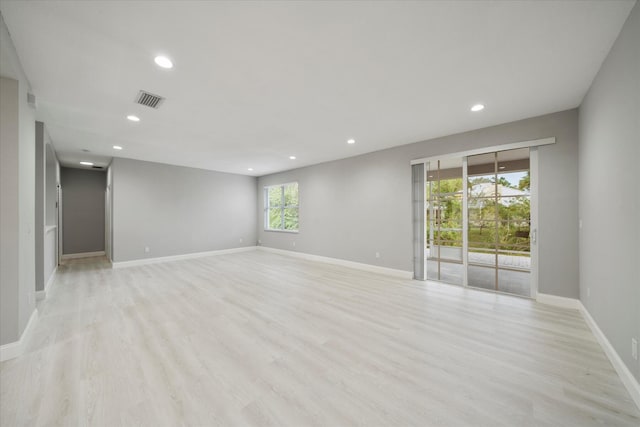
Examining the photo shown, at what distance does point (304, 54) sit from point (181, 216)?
6.27 meters

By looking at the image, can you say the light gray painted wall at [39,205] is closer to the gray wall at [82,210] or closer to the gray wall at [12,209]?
the gray wall at [12,209]

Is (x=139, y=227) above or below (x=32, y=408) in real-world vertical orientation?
above

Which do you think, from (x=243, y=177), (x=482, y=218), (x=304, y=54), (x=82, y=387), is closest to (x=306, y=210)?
(x=243, y=177)

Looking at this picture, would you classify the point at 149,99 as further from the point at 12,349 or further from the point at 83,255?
the point at 83,255

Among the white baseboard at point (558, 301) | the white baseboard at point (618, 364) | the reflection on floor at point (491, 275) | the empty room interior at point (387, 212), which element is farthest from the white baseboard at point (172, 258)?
the white baseboard at point (618, 364)

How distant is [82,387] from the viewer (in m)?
1.74

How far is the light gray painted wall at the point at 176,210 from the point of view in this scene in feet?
19.2

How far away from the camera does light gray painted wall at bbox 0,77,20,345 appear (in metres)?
2.08

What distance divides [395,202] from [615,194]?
3093mm

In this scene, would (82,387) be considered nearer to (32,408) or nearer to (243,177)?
(32,408)

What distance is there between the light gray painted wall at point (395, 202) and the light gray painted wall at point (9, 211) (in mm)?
5034

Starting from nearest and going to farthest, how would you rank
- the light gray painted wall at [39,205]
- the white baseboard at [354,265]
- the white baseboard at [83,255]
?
the light gray painted wall at [39,205]
the white baseboard at [354,265]
the white baseboard at [83,255]

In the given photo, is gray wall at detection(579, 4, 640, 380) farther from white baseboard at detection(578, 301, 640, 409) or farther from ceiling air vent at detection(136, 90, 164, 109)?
ceiling air vent at detection(136, 90, 164, 109)

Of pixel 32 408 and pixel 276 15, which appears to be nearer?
pixel 32 408
